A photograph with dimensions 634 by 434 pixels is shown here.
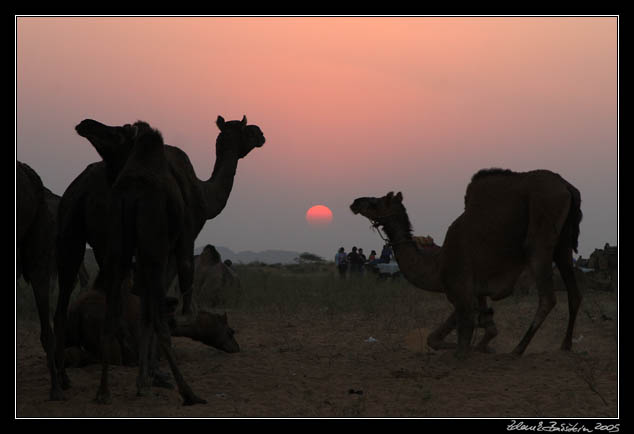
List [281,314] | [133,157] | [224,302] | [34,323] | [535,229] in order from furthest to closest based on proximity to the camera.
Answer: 1. [224,302]
2. [281,314]
3. [34,323]
4. [535,229]
5. [133,157]

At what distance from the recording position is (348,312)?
1720cm

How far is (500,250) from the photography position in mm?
10578

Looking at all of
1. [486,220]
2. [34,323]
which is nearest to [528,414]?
[486,220]

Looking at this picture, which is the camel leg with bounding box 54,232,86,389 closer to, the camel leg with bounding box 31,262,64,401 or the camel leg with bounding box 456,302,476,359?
the camel leg with bounding box 31,262,64,401

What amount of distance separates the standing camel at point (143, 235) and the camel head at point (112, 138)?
29 centimetres

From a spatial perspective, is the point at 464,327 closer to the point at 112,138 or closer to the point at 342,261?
the point at 112,138

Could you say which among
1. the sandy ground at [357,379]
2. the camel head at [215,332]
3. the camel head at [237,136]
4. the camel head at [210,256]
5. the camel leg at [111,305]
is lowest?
the sandy ground at [357,379]

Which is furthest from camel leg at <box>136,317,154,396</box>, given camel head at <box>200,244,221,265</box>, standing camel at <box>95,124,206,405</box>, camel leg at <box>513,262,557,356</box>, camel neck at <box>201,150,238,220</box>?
camel head at <box>200,244,221,265</box>

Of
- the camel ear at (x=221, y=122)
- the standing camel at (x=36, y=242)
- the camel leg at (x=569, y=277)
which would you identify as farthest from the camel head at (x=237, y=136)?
the camel leg at (x=569, y=277)

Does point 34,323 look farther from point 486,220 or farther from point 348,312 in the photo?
point 486,220

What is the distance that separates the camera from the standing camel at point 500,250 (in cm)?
1034

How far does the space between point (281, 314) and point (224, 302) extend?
230 centimetres

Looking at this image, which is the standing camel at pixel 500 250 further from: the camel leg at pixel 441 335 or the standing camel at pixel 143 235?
the standing camel at pixel 143 235

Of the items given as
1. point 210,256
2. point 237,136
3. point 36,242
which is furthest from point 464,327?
point 210,256
